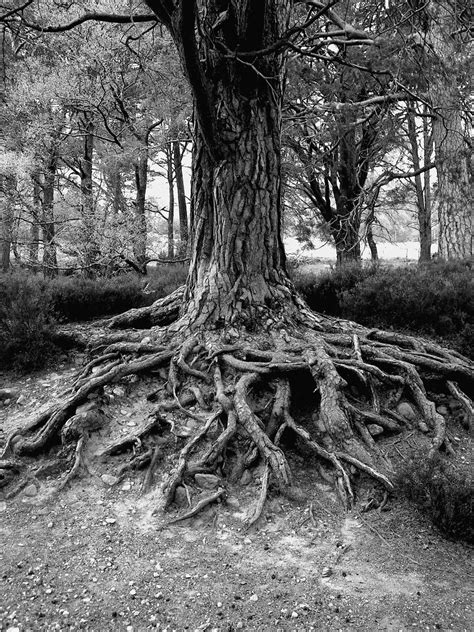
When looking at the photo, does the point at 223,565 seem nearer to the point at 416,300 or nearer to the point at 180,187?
the point at 416,300

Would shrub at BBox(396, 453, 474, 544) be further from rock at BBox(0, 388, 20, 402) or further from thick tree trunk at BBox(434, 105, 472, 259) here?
thick tree trunk at BBox(434, 105, 472, 259)

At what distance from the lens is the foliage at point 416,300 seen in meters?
6.32

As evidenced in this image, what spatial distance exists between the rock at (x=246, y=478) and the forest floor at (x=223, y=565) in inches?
1.2

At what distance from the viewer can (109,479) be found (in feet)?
12.6

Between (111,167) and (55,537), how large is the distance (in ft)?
43.3

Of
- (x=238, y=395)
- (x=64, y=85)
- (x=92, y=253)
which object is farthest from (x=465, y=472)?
(x=64, y=85)

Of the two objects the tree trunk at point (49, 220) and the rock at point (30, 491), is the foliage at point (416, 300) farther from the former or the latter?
the tree trunk at point (49, 220)

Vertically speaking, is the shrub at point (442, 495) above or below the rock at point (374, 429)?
below

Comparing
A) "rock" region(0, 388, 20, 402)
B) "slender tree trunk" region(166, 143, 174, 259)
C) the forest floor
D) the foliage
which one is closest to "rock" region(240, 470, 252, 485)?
the forest floor

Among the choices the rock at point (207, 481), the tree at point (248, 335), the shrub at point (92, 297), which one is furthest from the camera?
the shrub at point (92, 297)

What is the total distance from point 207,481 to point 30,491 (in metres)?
1.36

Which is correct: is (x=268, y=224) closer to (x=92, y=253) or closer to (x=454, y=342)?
(x=454, y=342)

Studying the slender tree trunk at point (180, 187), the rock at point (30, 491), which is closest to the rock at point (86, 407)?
the rock at point (30, 491)

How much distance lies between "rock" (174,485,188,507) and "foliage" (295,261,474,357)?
4084 mm
